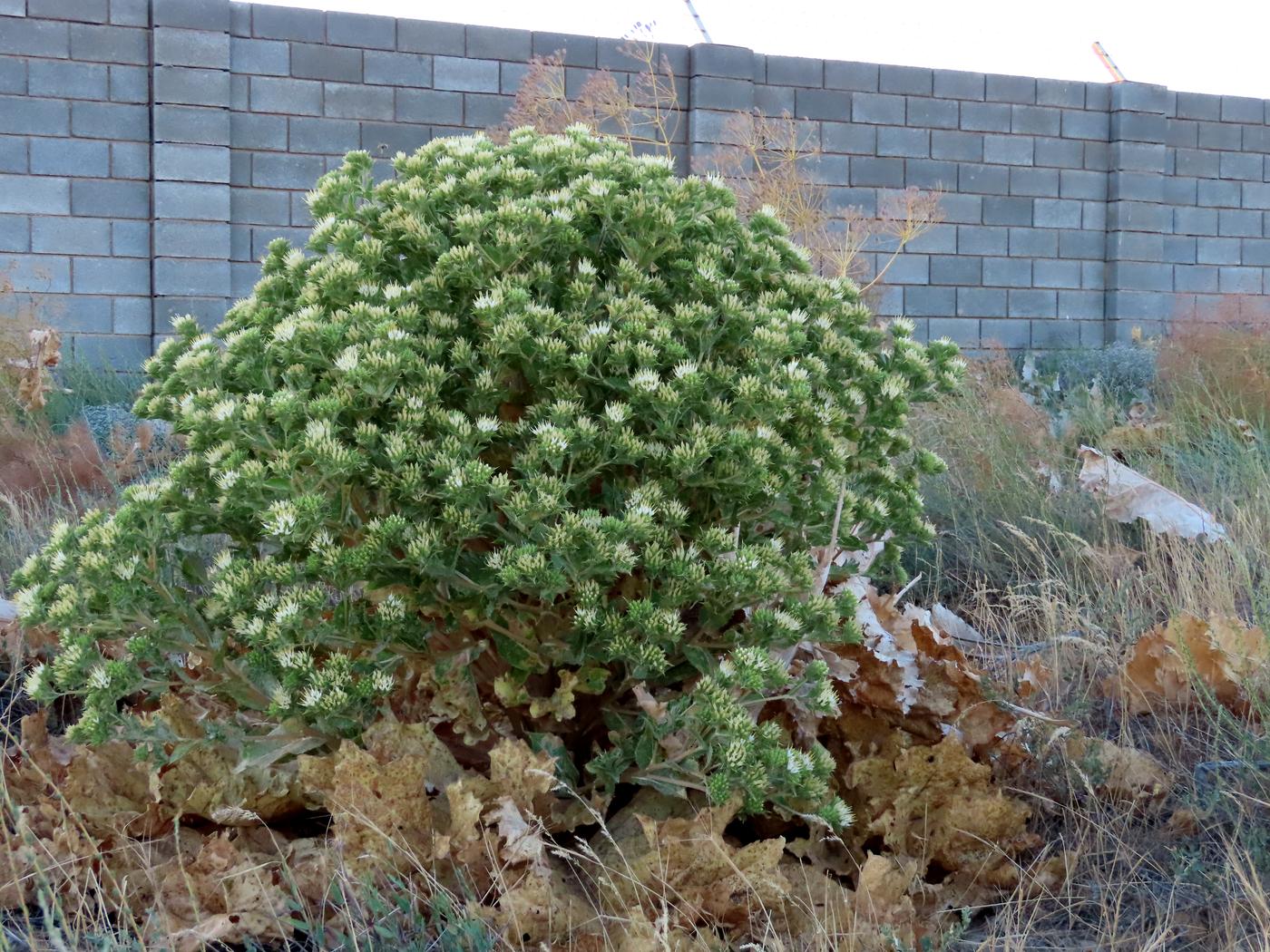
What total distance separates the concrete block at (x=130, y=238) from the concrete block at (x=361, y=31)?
75.1 inches

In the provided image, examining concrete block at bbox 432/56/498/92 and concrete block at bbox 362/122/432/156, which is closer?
concrete block at bbox 362/122/432/156

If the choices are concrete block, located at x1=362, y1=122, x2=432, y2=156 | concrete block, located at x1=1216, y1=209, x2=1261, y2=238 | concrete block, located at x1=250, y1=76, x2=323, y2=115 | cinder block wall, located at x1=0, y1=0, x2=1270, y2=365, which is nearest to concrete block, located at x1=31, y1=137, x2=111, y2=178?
cinder block wall, located at x1=0, y1=0, x2=1270, y2=365

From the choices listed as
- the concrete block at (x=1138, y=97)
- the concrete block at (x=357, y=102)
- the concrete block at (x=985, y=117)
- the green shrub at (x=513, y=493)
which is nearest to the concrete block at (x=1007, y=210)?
the concrete block at (x=985, y=117)

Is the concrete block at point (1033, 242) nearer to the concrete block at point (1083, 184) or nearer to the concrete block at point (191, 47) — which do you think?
the concrete block at point (1083, 184)

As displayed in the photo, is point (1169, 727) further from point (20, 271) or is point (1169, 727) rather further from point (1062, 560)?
point (20, 271)

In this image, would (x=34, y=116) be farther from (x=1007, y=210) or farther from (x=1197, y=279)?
(x=1197, y=279)

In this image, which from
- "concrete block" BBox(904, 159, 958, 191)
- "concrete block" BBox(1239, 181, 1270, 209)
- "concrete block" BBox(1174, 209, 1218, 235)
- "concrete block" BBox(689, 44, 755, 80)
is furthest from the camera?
"concrete block" BBox(1239, 181, 1270, 209)

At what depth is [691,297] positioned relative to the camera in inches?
88.8

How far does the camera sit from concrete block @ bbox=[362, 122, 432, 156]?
8.86m

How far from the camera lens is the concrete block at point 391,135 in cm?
886

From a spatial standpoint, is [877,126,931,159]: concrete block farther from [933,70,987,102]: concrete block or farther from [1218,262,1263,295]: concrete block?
[1218,262,1263,295]: concrete block

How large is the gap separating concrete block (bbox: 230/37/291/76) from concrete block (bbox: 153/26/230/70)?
0.41ft

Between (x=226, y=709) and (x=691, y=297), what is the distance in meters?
1.20

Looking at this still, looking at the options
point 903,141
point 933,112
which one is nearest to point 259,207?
point 903,141
